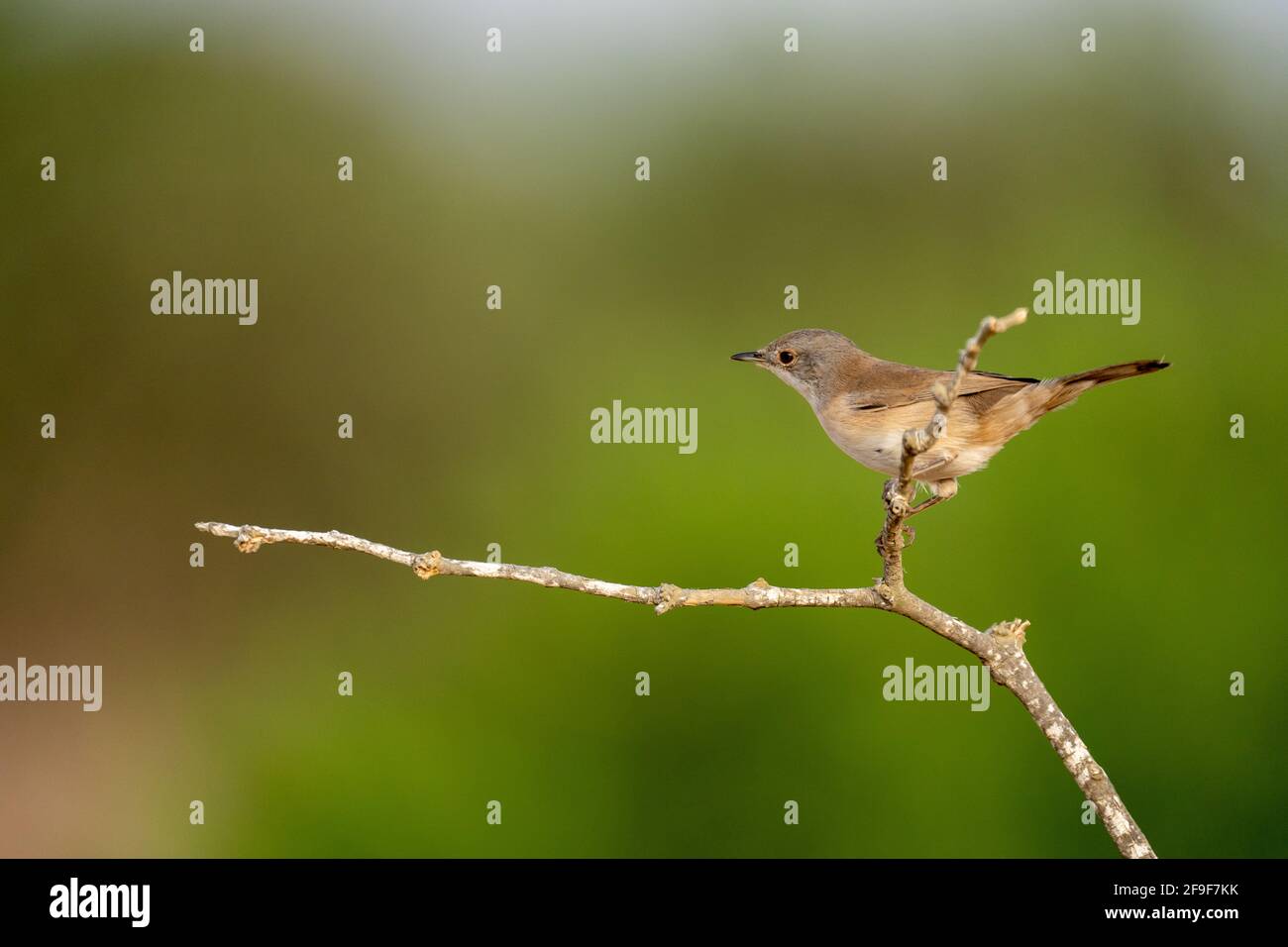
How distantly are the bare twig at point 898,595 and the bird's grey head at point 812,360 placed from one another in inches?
66.2

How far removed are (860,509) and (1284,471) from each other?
3.44 m

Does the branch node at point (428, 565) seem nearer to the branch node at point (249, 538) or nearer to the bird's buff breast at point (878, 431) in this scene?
the branch node at point (249, 538)

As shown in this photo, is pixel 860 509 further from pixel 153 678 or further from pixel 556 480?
pixel 153 678

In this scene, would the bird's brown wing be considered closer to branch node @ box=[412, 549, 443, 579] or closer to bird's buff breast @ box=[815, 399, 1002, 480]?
bird's buff breast @ box=[815, 399, 1002, 480]

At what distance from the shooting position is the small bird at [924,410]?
189 inches

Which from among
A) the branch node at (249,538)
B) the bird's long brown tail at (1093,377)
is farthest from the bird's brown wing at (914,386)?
the branch node at (249,538)

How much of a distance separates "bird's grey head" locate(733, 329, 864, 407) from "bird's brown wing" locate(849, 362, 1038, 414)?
18cm

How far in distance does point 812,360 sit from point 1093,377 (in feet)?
5.20

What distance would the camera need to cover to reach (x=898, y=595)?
3.71 metres

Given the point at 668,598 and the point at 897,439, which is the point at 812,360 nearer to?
the point at 897,439

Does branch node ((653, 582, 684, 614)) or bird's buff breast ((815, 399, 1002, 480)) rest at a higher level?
bird's buff breast ((815, 399, 1002, 480))

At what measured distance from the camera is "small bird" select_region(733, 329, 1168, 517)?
480 cm

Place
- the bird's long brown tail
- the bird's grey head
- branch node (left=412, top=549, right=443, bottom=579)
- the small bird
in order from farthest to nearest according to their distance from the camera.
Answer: the bird's grey head, the small bird, the bird's long brown tail, branch node (left=412, top=549, right=443, bottom=579)

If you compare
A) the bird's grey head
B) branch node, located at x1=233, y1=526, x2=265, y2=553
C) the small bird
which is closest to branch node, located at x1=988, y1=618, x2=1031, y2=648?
the small bird
